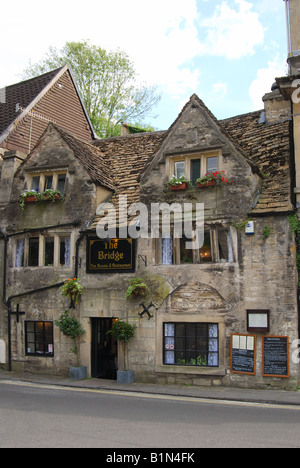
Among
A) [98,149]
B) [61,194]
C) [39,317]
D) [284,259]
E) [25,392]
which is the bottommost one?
[25,392]

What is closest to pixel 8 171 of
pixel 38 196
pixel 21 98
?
pixel 38 196

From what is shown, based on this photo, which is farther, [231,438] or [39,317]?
[39,317]

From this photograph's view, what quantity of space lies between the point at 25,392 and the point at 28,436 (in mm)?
5654

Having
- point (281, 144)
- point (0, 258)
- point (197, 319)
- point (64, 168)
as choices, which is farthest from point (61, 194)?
point (281, 144)

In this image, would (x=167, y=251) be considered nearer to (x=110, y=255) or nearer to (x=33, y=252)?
(x=110, y=255)

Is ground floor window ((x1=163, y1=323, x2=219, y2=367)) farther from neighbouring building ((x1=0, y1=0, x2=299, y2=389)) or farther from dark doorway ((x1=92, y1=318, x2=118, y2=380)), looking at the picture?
dark doorway ((x1=92, y1=318, x2=118, y2=380))

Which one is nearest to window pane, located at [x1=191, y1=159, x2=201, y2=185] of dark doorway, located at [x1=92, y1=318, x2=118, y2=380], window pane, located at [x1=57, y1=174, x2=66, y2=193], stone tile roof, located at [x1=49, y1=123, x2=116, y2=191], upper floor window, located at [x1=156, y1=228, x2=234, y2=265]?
Answer: upper floor window, located at [x1=156, y1=228, x2=234, y2=265]

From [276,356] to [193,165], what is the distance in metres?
6.81

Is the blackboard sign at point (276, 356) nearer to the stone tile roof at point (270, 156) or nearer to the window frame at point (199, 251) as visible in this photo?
the window frame at point (199, 251)

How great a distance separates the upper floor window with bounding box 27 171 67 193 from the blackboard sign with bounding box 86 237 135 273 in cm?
280

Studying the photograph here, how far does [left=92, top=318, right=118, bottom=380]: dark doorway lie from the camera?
16.8 meters

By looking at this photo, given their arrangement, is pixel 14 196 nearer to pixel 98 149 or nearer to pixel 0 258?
pixel 0 258

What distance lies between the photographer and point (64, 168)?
18047mm
